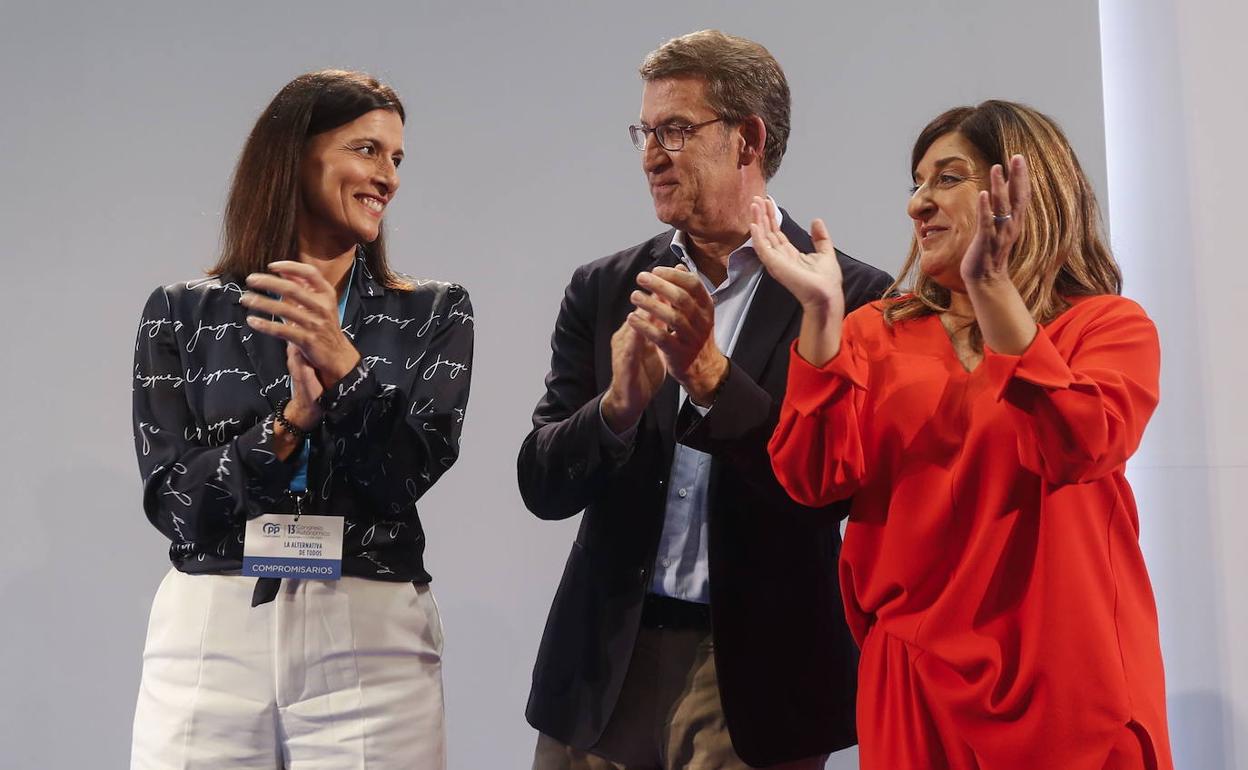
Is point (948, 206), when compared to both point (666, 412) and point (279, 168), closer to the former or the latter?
point (666, 412)

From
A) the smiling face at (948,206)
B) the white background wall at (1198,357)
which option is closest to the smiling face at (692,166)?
the smiling face at (948,206)

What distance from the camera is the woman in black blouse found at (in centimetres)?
181

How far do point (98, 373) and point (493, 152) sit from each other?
1.29 metres

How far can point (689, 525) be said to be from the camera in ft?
6.50

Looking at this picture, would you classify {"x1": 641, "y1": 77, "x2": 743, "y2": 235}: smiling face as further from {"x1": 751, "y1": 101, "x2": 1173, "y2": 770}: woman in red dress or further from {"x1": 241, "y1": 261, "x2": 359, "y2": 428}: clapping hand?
{"x1": 241, "y1": 261, "x2": 359, "y2": 428}: clapping hand

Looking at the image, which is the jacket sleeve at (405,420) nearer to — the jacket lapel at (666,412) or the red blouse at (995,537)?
the jacket lapel at (666,412)

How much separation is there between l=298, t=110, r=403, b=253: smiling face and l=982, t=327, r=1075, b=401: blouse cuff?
1102mm

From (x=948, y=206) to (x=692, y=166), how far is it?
503mm

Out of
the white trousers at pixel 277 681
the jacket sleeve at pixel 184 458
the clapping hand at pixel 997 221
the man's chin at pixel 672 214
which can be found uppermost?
the man's chin at pixel 672 214

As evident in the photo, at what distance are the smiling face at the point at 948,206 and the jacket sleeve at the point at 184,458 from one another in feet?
3.45

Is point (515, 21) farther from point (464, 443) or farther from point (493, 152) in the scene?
point (464, 443)

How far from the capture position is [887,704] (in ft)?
5.52

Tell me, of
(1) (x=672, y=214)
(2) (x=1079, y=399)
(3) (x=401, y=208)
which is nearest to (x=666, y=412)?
(1) (x=672, y=214)

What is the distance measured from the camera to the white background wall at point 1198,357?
8.65ft
